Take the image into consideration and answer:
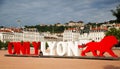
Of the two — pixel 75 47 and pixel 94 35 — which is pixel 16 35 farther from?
pixel 75 47

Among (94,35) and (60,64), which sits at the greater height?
(94,35)

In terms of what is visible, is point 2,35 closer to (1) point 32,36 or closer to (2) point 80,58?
(1) point 32,36

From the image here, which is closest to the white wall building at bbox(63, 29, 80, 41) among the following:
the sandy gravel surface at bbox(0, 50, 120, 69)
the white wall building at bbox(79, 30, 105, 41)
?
the white wall building at bbox(79, 30, 105, 41)

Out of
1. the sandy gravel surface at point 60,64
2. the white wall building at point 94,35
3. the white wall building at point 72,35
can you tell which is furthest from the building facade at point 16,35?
the sandy gravel surface at point 60,64

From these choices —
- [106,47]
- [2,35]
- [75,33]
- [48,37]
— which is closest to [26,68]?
[106,47]

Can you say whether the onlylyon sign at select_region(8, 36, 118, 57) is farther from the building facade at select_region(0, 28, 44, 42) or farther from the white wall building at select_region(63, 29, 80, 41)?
the white wall building at select_region(63, 29, 80, 41)

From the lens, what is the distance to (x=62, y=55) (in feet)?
112

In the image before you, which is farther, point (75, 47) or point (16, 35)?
point (16, 35)

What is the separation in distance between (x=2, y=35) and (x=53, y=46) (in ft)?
333

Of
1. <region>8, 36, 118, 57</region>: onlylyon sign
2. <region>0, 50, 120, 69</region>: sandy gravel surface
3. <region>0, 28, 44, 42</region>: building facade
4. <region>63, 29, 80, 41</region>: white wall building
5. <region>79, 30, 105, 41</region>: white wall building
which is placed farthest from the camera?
<region>63, 29, 80, 41</region>: white wall building

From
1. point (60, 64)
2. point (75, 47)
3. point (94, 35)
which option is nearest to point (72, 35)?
point (94, 35)

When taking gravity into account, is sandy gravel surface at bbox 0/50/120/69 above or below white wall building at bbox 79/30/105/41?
below

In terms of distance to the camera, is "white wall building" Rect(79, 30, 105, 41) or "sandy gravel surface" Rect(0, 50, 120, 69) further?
"white wall building" Rect(79, 30, 105, 41)

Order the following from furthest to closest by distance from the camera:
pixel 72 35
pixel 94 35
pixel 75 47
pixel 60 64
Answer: pixel 72 35 < pixel 94 35 < pixel 75 47 < pixel 60 64
